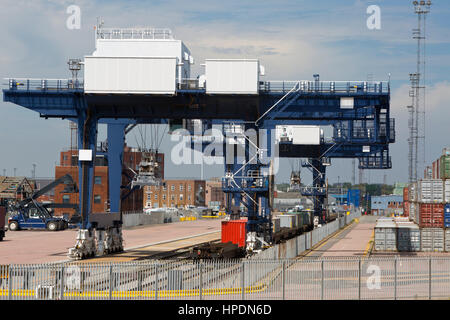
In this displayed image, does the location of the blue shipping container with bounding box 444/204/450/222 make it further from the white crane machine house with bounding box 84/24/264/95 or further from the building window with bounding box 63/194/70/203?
the building window with bounding box 63/194/70/203

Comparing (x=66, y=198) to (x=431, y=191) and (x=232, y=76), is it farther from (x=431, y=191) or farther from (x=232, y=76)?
(x=232, y=76)

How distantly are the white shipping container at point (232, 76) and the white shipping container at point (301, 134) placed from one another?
43.1 meters

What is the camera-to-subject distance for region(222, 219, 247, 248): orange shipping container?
48750mm

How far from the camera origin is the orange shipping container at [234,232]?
48.8 m

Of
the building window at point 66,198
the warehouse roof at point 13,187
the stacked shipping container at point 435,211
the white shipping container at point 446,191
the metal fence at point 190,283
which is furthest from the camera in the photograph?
the building window at point 66,198

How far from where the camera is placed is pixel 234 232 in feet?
161

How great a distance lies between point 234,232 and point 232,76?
38.1 feet

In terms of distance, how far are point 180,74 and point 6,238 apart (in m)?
34.1

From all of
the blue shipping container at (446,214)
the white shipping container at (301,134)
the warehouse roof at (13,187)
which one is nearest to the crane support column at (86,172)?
the blue shipping container at (446,214)

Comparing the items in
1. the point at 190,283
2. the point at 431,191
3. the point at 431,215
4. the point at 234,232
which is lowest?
the point at 190,283

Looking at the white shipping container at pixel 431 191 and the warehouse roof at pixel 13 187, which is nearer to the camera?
the white shipping container at pixel 431 191

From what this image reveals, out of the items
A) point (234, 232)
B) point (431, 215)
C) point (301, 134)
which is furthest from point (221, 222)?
point (301, 134)

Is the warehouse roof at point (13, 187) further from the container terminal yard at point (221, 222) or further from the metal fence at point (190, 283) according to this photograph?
the metal fence at point (190, 283)

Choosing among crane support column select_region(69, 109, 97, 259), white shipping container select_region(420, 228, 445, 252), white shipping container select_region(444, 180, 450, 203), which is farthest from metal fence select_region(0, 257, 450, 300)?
white shipping container select_region(420, 228, 445, 252)
